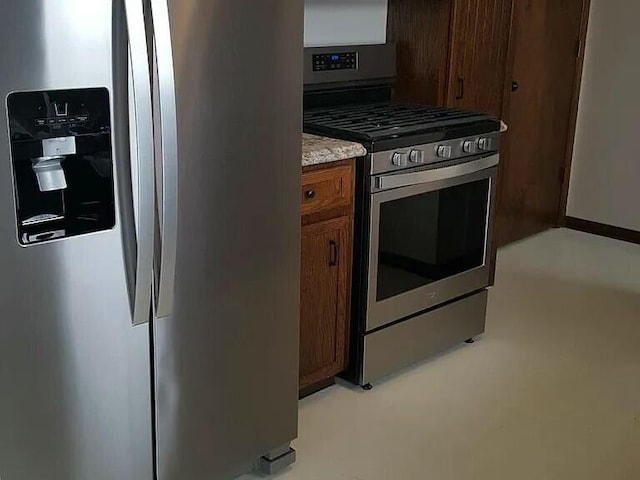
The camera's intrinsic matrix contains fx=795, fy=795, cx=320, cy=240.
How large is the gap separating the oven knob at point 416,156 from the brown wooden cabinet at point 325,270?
0.79 ft

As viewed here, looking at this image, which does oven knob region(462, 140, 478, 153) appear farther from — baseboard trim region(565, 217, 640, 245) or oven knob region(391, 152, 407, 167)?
baseboard trim region(565, 217, 640, 245)

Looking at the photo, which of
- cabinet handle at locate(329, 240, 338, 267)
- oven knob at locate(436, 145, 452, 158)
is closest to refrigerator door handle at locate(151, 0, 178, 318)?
cabinet handle at locate(329, 240, 338, 267)

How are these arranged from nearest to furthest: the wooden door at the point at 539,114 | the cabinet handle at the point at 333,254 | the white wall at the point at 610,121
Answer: the cabinet handle at the point at 333,254
the wooden door at the point at 539,114
the white wall at the point at 610,121

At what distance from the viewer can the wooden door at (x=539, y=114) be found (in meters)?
4.28

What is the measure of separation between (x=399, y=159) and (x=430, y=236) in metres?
0.40

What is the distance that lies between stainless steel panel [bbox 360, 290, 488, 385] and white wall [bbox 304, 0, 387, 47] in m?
1.17

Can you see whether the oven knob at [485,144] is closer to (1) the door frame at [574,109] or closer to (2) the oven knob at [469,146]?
(2) the oven knob at [469,146]

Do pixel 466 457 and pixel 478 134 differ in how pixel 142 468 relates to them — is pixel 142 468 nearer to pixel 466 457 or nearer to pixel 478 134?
pixel 466 457

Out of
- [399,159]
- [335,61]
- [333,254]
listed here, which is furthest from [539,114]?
[333,254]

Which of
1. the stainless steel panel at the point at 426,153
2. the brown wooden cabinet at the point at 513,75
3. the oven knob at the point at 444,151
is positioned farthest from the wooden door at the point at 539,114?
the oven knob at the point at 444,151

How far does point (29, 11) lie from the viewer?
1497 millimetres

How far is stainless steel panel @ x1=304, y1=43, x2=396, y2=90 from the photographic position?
3082 millimetres

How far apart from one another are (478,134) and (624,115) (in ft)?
6.70

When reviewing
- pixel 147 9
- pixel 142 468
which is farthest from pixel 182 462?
pixel 147 9
